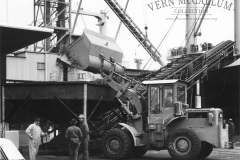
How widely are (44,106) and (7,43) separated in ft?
14.0

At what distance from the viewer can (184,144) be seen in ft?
55.1

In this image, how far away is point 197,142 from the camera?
16.4 m

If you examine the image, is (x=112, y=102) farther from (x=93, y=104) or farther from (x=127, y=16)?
(x=127, y=16)

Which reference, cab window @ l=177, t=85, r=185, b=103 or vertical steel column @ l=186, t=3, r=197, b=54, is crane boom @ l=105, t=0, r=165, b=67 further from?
cab window @ l=177, t=85, r=185, b=103

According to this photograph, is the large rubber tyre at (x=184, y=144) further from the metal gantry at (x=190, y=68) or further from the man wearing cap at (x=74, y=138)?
the metal gantry at (x=190, y=68)

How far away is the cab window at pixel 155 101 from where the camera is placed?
1773cm

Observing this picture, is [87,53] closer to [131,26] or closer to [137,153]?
[137,153]

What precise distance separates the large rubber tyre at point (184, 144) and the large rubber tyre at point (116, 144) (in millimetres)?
1596

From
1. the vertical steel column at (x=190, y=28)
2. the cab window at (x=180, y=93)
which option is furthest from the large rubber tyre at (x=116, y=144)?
the vertical steel column at (x=190, y=28)

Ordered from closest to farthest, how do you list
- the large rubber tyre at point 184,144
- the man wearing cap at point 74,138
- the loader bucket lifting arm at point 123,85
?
1. the man wearing cap at point 74,138
2. the large rubber tyre at point 184,144
3. the loader bucket lifting arm at point 123,85

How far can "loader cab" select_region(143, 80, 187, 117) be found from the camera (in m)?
17.5

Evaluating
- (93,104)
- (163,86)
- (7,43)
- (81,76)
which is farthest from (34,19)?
(163,86)

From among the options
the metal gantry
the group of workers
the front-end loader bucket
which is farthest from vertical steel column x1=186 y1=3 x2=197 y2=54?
the group of workers

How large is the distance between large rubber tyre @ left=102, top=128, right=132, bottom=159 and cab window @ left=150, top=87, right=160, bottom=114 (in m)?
1.41
